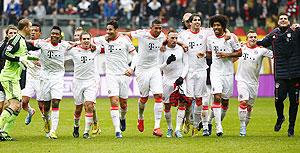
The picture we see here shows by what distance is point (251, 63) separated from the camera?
2134 cm

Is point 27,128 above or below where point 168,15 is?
below

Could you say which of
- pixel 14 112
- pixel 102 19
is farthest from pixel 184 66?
pixel 102 19

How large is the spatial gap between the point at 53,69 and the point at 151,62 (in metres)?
2.36

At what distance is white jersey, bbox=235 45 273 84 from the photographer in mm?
21281

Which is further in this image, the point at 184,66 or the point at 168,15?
the point at 168,15

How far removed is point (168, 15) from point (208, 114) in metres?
19.7

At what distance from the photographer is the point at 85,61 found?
2023 cm

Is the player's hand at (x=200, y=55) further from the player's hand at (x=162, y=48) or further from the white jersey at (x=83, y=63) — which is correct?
the white jersey at (x=83, y=63)

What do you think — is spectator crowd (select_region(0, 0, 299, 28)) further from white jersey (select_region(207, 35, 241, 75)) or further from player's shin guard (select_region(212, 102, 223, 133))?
player's shin guard (select_region(212, 102, 223, 133))

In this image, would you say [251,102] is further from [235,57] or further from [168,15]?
[168,15]

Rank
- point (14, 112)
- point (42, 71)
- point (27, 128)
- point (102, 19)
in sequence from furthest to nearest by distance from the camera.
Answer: point (102, 19) → point (27, 128) → point (42, 71) → point (14, 112)

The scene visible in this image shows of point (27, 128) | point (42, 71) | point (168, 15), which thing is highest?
point (168, 15)

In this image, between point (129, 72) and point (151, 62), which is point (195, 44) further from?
point (129, 72)

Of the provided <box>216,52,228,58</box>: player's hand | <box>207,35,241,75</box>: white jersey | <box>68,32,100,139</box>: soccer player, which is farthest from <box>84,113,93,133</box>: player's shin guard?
<box>216,52,228,58</box>: player's hand
